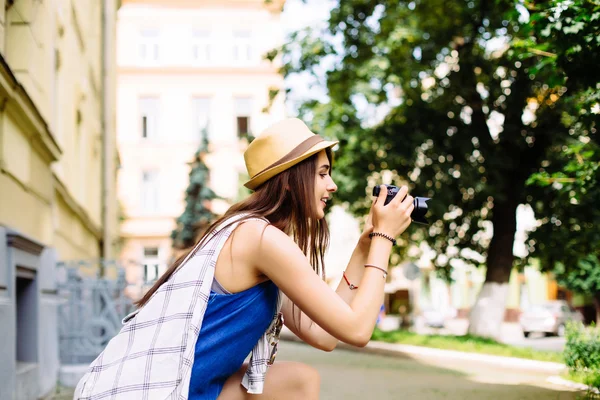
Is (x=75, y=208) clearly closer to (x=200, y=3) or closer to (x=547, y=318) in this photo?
(x=547, y=318)

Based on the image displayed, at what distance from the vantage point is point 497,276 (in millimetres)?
19609

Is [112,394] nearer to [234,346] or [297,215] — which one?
[234,346]

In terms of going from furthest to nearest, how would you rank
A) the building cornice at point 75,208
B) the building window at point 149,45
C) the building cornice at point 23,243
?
the building window at point 149,45
the building cornice at point 75,208
the building cornice at point 23,243

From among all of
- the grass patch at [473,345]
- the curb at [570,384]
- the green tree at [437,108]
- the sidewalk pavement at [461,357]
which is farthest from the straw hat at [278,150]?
the green tree at [437,108]

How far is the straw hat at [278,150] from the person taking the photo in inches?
115

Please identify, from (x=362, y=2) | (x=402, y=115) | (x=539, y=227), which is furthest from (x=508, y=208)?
(x=362, y=2)

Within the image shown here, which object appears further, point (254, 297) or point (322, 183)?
point (322, 183)

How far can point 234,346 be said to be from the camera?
2770 millimetres

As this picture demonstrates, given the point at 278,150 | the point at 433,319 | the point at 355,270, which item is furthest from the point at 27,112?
the point at 433,319

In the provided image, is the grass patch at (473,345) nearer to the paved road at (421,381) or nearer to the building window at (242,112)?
the paved road at (421,381)

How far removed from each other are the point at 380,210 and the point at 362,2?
15902mm

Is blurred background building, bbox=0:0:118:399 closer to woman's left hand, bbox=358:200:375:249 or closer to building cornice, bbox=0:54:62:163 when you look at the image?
building cornice, bbox=0:54:62:163

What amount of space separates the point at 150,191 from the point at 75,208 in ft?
94.8

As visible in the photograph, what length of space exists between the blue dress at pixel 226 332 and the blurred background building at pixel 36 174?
348 centimetres
